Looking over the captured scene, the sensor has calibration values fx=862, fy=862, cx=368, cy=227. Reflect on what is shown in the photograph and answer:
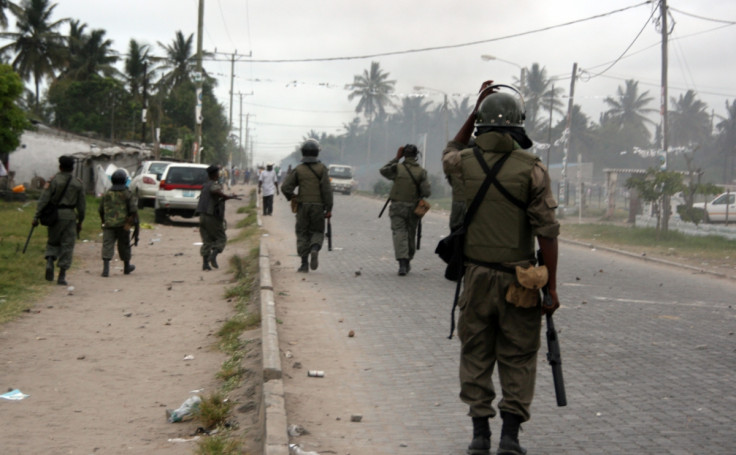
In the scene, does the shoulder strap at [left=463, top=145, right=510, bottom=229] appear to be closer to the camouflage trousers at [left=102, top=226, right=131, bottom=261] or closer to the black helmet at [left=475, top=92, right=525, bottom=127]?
the black helmet at [left=475, top=92, right=525, bottom=127]

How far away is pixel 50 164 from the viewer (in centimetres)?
3753

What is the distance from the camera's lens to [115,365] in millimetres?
7324

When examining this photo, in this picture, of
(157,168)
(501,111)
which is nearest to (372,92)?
(157,168)

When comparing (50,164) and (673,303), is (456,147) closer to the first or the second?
(673,303)

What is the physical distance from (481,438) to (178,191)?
20189mm

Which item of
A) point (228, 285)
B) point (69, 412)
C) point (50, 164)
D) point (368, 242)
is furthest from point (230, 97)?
point (69, 412)

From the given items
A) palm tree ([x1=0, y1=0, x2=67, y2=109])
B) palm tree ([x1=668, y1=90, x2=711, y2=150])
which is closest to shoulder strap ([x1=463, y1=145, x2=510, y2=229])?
palm tree ([x1=0, y1=0, x2=67, y2=109])

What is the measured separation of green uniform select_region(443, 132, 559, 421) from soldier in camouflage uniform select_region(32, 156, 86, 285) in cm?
829

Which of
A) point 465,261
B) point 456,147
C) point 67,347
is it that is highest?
point 456,147

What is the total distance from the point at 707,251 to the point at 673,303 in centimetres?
1052

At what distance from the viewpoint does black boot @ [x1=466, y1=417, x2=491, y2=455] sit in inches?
177

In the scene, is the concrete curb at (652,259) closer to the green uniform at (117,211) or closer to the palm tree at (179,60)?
the green uniform at (117,211)

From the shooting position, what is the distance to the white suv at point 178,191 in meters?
23.7

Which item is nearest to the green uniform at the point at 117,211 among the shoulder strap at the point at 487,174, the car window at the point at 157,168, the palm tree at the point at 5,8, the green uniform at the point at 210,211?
the green uniform at the point at 210,211
